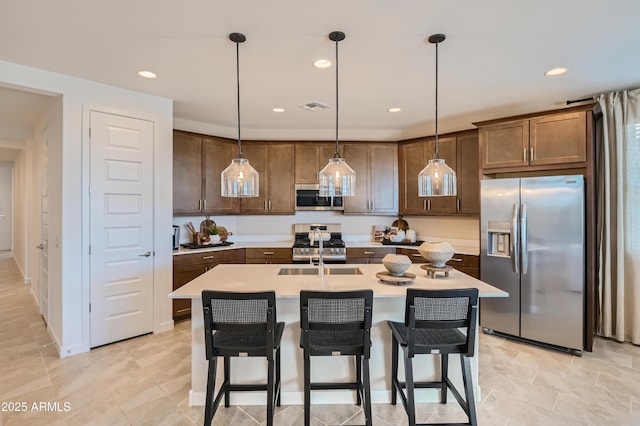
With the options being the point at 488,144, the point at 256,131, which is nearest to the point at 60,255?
the point at 256,131

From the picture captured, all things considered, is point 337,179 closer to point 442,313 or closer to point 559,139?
point 442,313

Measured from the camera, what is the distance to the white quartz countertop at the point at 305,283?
81.7 inches

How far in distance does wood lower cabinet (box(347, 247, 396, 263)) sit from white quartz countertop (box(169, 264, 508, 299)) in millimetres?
1733

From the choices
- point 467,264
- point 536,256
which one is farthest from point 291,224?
point 536,256

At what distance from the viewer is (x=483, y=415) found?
2152 millimetres

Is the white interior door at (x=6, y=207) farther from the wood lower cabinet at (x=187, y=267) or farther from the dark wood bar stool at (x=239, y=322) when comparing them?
the dark wood bar stool at (x=239, y=322)

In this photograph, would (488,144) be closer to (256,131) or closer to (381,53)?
(381,53)

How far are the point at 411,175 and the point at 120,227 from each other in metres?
3.77

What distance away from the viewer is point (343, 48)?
94.4 inches

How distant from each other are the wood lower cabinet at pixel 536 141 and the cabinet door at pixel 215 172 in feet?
11.1

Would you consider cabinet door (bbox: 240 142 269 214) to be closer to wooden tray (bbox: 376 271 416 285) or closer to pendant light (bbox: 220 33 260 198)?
pendant light (bbox: 220 33 260 198)

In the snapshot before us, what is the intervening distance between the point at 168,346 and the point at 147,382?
664 mm

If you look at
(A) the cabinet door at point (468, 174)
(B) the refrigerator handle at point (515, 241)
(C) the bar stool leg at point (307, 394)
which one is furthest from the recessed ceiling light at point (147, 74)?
(B) the refrigerator handle at point (515, 241)

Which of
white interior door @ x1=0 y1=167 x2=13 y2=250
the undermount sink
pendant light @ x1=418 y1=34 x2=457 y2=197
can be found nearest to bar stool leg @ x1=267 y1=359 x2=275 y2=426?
the undermount sink
